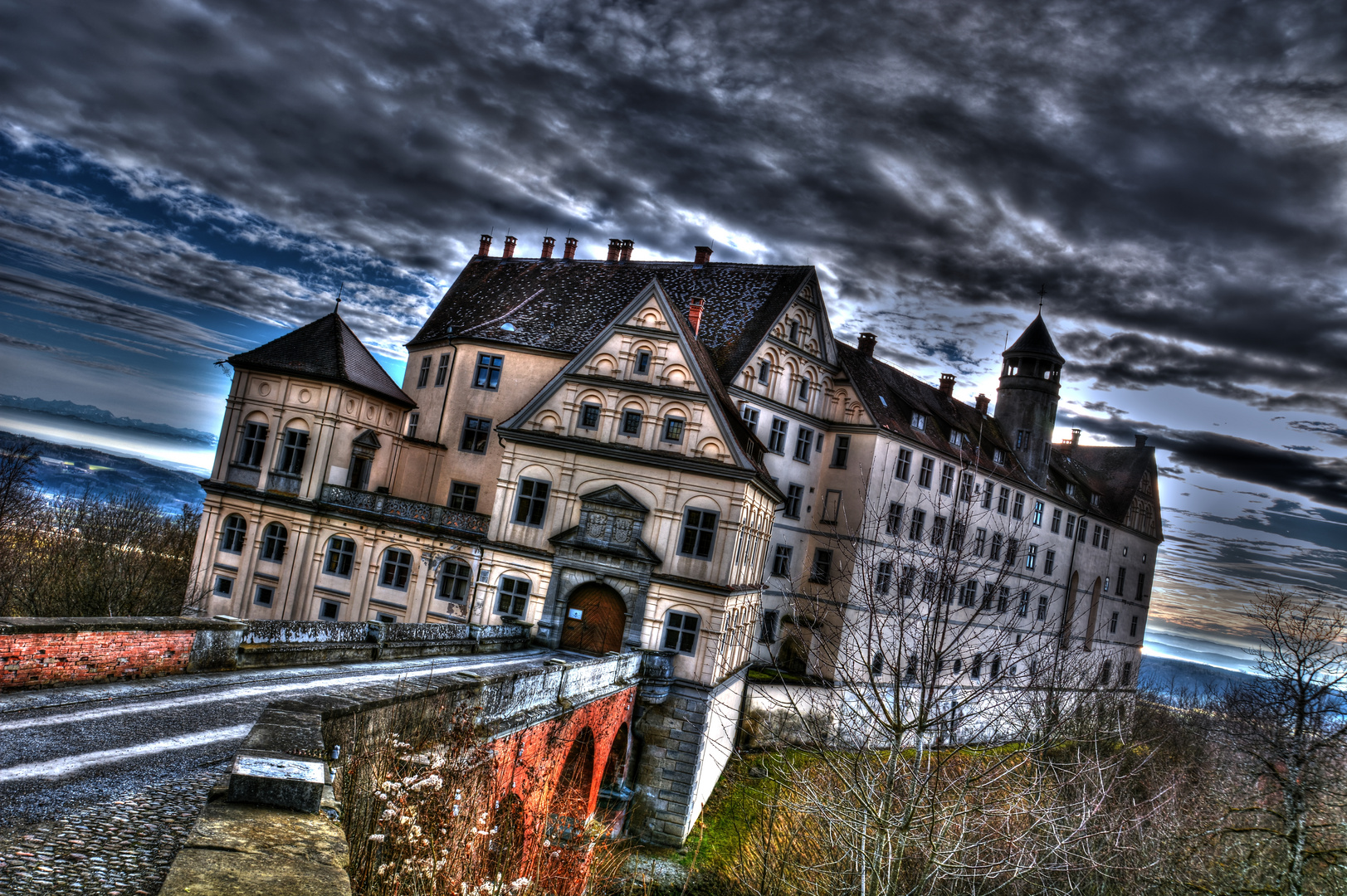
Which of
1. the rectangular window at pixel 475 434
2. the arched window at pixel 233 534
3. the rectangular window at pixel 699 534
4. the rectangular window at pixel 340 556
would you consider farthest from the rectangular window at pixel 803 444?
the arched window at pixel 233 534

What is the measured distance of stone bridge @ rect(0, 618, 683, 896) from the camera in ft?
16.0

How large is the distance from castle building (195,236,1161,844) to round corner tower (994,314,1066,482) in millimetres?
3401

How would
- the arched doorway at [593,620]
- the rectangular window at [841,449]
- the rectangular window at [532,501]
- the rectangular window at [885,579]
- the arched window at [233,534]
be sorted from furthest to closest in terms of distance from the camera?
the rectangular window at [841,449]
the arched window at [233,534]
the rectangular window at [532,501]
the arched doorway at [593,620]
the rectangular window at [885,579]

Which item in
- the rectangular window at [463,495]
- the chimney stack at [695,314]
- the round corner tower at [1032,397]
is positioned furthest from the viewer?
the round corner tower at [1032,397]

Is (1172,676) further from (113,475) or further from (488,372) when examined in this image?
(113,475)

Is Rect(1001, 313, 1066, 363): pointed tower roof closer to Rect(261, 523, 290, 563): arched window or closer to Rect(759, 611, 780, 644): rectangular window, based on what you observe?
Rect(759, 611, 780, 644): rectangular window

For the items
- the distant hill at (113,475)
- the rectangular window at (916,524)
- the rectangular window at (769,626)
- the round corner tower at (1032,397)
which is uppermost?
the round corner tower at (1032,397)

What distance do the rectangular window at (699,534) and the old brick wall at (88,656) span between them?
1640cm

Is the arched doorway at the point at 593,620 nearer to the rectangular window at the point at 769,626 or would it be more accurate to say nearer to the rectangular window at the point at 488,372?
the rectangular window at the point at 769,626

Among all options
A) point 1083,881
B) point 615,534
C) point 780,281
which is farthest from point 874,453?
point 1083,881

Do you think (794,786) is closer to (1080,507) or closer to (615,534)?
(615,534)

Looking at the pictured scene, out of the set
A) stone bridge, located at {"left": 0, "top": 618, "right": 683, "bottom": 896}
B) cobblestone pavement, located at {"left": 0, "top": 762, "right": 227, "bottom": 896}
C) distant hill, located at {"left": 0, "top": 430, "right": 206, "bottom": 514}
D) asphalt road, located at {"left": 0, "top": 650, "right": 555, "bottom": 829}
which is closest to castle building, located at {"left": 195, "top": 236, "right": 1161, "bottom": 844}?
stone bridge, located at {"left": 0, "top": 618, "right": 683, "bottom": 896}

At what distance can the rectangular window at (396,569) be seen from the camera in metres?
32.8

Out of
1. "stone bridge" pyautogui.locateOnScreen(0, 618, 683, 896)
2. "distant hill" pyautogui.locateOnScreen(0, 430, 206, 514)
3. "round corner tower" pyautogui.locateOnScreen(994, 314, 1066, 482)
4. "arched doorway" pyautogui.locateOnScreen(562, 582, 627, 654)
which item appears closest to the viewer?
"stone bridge" pyautogui.locateOnScreen(0, 618, 683, 896)
